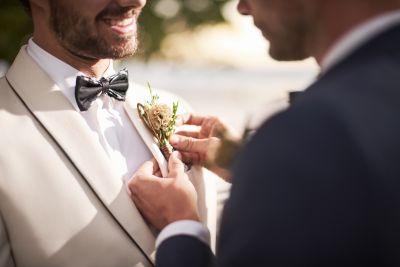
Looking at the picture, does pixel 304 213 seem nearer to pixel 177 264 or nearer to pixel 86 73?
pixel 177 264

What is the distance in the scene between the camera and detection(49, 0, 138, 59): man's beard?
7.71ft

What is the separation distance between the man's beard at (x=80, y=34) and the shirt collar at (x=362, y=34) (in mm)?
1241

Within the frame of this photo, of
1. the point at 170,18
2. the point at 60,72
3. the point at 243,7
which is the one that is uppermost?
the point at 243,7

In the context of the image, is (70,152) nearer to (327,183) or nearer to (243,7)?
(243,7)

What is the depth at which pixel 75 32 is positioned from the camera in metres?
2.35

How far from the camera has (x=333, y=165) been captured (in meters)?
1.18

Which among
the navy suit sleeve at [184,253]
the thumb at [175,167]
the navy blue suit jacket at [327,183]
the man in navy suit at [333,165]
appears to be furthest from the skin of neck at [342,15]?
the thumb at [175,167]

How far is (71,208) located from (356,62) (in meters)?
1.24

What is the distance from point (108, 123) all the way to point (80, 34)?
37 centimetres

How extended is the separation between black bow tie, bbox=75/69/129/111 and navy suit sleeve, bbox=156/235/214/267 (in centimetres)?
76

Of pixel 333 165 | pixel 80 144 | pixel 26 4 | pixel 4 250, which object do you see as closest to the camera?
pixel 333 165

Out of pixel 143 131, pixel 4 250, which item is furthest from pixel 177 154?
pixel 4 250

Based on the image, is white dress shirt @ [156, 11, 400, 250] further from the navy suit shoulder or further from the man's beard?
the man's beard

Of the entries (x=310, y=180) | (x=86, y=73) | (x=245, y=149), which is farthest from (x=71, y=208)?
(x=310, y=180)
